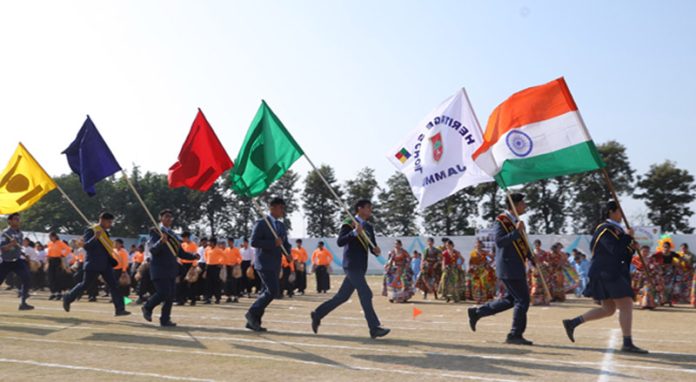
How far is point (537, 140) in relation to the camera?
9586 mm

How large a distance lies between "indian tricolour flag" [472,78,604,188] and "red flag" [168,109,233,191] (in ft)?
14.6

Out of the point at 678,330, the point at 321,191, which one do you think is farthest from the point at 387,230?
the point at 678,330

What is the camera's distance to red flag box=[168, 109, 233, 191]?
11859 millimetres

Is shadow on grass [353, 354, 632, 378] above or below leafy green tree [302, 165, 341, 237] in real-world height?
below

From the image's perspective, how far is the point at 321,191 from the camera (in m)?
79.9

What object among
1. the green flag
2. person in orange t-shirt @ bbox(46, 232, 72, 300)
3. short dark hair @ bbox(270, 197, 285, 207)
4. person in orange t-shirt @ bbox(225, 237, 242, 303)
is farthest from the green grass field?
person in orange t-shirt @ bbox(46, 232, 72, 300)

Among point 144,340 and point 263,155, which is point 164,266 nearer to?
point 144,340

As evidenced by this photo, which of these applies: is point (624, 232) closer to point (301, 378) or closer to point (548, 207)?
point (301, 378)

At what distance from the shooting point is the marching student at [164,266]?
11086 mm

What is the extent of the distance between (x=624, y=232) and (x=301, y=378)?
4.33 meters

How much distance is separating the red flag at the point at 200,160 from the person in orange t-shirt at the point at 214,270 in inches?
294

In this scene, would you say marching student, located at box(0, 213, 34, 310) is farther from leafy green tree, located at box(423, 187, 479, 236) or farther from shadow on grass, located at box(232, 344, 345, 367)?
leafy green tree, located at box(423, 187, 479, 236)

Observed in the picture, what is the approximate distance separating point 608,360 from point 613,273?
1118 millimetres

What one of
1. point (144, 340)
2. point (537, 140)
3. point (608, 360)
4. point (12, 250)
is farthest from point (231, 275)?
point (608, 360)
